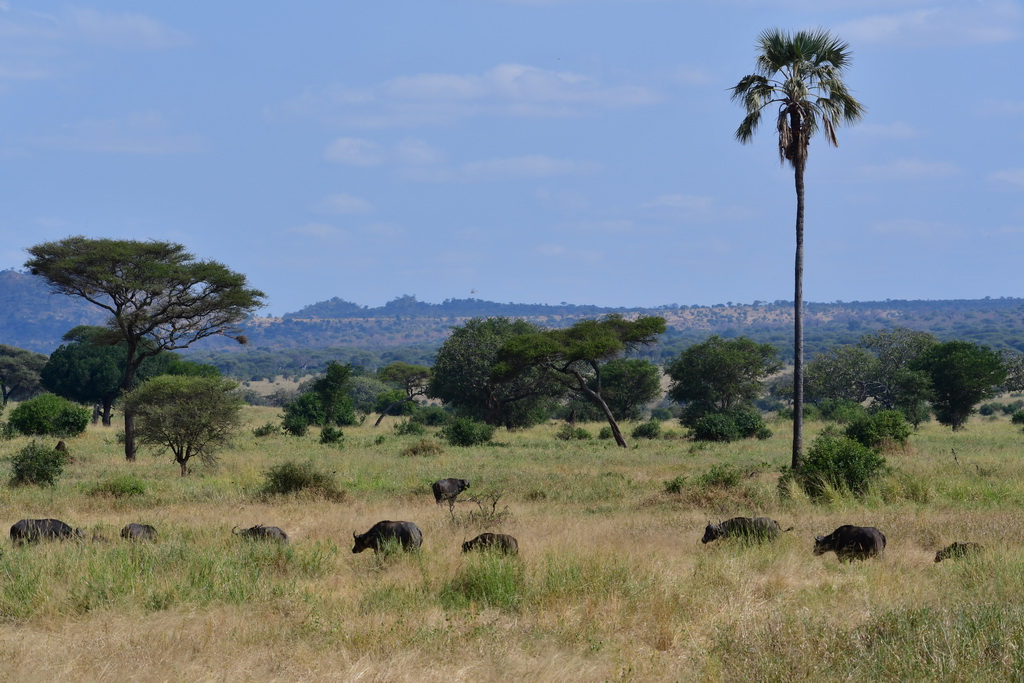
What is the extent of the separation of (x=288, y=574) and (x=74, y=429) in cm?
3281

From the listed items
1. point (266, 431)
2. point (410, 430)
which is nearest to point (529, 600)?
point (266, 431)

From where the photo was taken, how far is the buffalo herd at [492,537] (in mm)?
10648

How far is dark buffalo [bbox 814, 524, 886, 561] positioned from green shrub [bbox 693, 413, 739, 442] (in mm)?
26598

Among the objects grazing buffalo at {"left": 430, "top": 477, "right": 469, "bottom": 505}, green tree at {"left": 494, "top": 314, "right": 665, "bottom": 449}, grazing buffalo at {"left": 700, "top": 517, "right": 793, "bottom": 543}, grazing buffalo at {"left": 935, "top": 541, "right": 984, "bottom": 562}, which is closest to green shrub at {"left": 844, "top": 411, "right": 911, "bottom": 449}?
green tree at {"left": 494, "top": 314, "right": 665, "bottom": 449}

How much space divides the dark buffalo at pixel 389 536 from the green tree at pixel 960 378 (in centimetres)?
4249

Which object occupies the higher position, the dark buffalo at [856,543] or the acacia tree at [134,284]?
the acacia tree at [134,284]

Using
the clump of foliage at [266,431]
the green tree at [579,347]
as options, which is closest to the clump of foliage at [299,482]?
the green tree at [579,347]

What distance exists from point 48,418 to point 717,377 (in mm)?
35862

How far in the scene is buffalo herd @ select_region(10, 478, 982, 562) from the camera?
34.9ft

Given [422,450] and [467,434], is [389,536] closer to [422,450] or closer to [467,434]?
[422,450]

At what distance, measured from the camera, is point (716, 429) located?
3759cm

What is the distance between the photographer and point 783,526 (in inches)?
543

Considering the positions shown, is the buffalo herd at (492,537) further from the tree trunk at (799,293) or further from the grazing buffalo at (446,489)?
the tree trunk at (799,293)

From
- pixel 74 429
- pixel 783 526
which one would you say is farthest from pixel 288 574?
pixel 74 429
